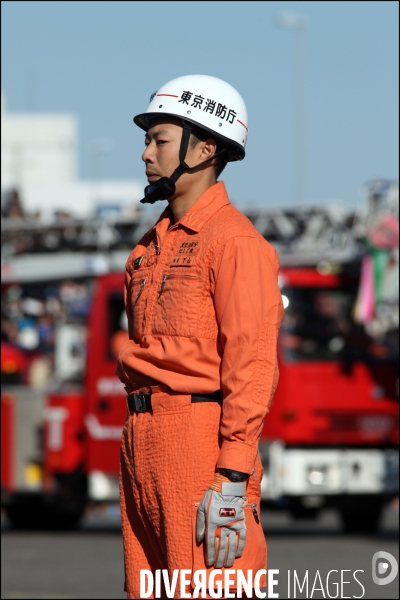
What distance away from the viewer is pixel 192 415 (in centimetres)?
434

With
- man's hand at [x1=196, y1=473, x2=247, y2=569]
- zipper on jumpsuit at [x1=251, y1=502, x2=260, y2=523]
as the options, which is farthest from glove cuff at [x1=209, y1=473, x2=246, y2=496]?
zipper on jumpsuit at [x1=251, y1=502, x2=260, y2=523]

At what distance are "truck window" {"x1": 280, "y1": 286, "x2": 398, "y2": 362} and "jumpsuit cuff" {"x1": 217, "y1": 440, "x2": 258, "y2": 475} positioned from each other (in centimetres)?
977

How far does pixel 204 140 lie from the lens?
4676 millimetres

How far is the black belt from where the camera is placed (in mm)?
4371

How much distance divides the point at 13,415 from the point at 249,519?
1148 centimetres

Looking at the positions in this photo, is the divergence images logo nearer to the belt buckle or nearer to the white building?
the belt buckle

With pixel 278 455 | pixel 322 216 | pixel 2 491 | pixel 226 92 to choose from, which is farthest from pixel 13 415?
pixel 226 92

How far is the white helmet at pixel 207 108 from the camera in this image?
4621mm

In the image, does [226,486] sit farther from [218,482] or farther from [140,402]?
[140,402]

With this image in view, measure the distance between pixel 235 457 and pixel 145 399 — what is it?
1.31ft

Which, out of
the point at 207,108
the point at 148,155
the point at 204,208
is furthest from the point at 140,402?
the point at 207,108

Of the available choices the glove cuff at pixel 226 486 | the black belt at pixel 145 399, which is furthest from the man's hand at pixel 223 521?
the black belt at pixel 145 399

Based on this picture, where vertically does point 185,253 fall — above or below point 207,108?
below

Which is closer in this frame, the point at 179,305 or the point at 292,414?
the point at 179,305
